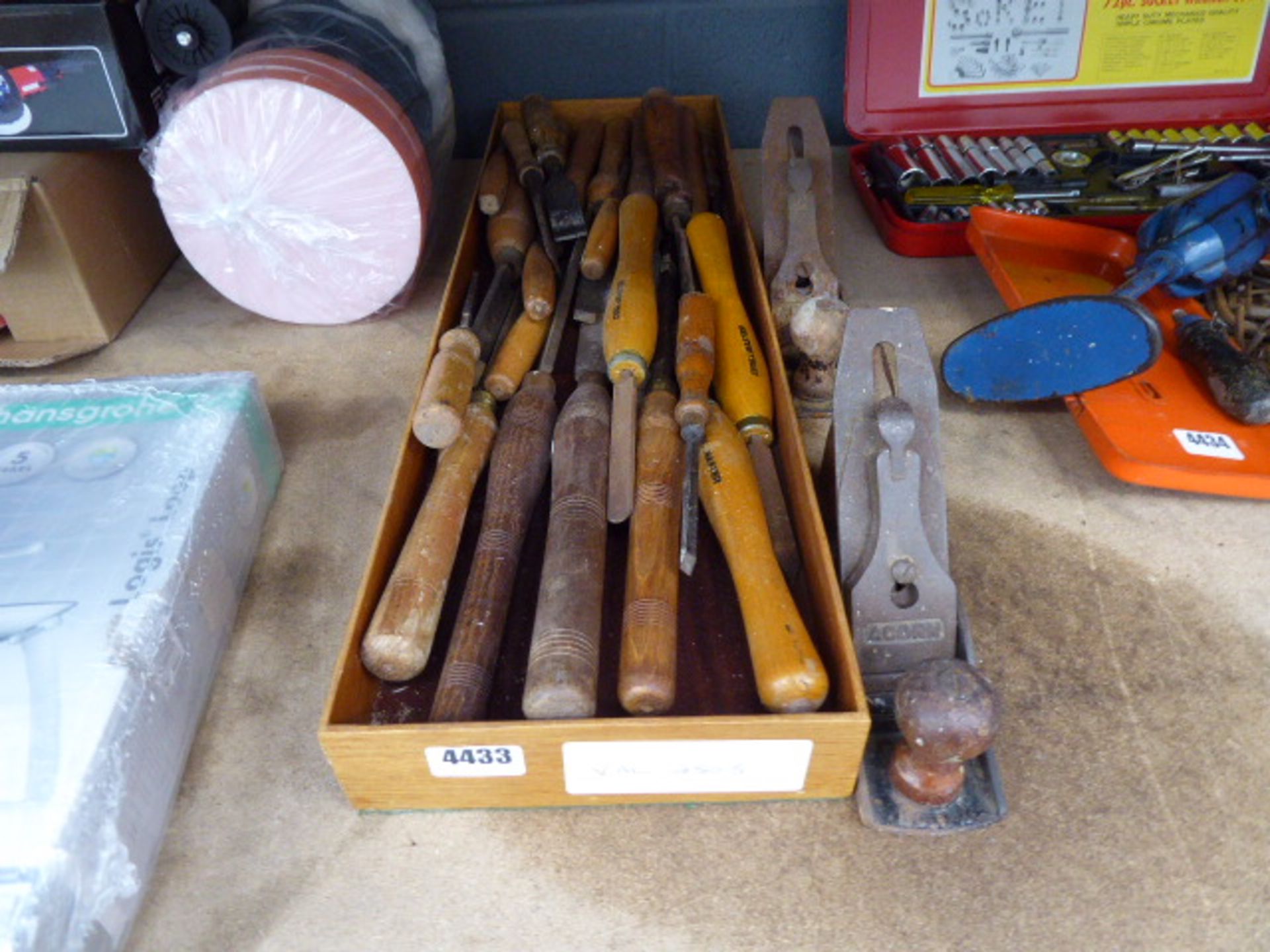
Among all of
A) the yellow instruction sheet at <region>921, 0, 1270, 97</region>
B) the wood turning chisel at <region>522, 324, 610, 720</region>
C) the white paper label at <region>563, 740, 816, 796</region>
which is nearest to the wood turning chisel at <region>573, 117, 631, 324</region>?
the wood turning chisel at <region>522, 324, 610, 720</region>

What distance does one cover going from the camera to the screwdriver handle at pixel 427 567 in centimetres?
64

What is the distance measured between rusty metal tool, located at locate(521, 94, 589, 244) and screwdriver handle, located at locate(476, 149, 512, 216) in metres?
0.04

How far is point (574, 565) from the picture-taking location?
67 cm

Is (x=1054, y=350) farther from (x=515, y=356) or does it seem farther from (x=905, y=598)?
(x=515, y=356)

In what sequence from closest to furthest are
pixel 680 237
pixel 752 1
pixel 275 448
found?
pixel 275 448, pixel 680 237, pixel 752 1

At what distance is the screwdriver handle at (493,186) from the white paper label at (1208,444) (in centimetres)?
68

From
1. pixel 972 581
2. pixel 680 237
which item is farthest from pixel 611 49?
pixel 972 581

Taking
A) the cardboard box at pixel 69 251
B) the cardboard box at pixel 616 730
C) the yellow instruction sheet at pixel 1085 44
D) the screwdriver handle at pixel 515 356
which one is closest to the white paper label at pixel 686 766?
the cardboard box at pixel 616 730

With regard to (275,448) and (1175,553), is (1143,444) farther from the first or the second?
(275,448)

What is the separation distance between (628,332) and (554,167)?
0.41 m

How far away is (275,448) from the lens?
870 mm

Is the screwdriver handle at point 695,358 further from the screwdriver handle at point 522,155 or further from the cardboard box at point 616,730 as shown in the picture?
the screwdriver handle at point 522,155

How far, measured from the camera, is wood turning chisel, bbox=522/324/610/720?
58cm

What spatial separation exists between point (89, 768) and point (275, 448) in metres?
0.37
